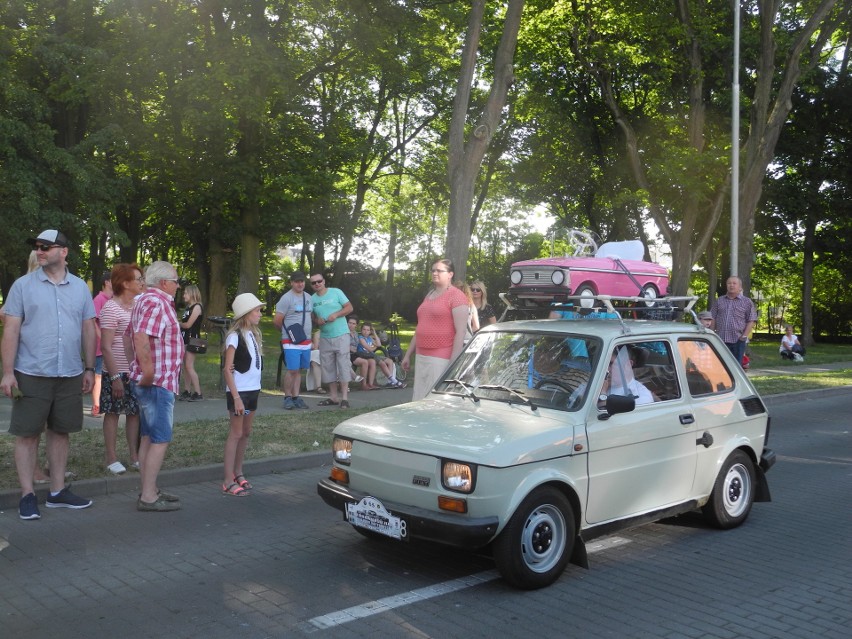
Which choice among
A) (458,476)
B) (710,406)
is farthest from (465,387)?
(710,406)

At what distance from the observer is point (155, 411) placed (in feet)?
22.7

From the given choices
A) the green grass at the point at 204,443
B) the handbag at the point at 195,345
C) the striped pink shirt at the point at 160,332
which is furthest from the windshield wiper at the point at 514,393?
the handbag at the point at 195,345

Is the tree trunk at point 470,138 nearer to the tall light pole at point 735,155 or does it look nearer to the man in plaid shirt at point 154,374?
the man in plaid shirt at point 154,374

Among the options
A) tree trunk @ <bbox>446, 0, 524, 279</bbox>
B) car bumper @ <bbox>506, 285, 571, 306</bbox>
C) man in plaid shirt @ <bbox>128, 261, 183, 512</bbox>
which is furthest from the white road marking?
car bumper @ <bbox>506, 285, 571, 306</bbox>

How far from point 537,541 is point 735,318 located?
841cm

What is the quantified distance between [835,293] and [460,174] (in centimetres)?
3870

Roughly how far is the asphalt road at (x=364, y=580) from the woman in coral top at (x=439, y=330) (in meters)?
1.81

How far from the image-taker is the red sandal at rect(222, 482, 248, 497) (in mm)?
7758

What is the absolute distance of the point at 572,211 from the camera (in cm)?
4156

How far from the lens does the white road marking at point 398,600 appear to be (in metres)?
4.69

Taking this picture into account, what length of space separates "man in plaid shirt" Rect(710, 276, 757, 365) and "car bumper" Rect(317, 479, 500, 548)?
28.5ft

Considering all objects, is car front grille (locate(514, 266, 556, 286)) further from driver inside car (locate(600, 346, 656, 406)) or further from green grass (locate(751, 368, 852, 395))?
driver inside car (locate(600, 346, 656, 406))

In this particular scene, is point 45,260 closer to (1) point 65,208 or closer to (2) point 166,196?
(1) point 65,208

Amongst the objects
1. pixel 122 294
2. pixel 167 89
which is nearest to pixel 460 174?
pixel 122 294
